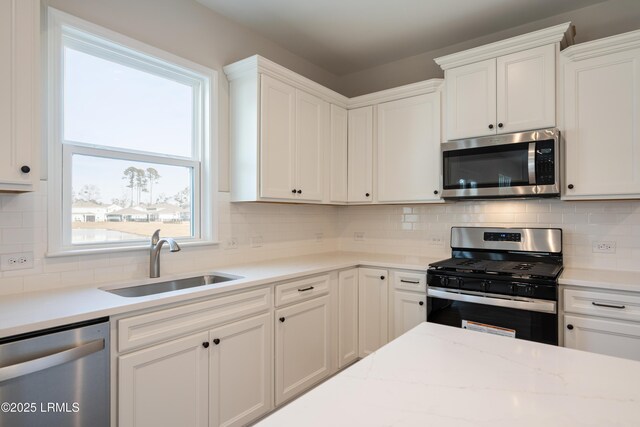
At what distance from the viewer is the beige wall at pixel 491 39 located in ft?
8.60

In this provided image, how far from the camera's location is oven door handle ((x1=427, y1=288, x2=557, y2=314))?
2213 millimetres

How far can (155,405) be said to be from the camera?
5.67 ft

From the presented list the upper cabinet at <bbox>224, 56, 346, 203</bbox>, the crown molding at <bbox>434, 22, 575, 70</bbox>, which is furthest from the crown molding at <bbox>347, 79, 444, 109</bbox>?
the upper cabinet at <bbox>224, 56, 346, 203</bbox>

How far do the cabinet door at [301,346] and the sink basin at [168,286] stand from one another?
0.47 m

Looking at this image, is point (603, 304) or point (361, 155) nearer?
point (603, 304)

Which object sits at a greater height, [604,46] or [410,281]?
[604,46]

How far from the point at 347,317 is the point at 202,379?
1354mm

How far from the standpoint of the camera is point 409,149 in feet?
10.5

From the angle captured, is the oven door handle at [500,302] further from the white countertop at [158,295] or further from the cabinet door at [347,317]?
the cabinet door at [347,317]

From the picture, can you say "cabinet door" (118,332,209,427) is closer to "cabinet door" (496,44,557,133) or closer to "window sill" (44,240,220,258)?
"window sill" (44,240,220,258)

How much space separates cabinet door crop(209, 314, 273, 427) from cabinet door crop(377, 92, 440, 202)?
161 centimetres

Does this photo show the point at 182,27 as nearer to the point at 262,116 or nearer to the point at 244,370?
the point at 262,116

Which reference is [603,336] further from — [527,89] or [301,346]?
[301,346]

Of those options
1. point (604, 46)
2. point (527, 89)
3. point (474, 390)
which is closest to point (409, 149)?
point (527, 89)
